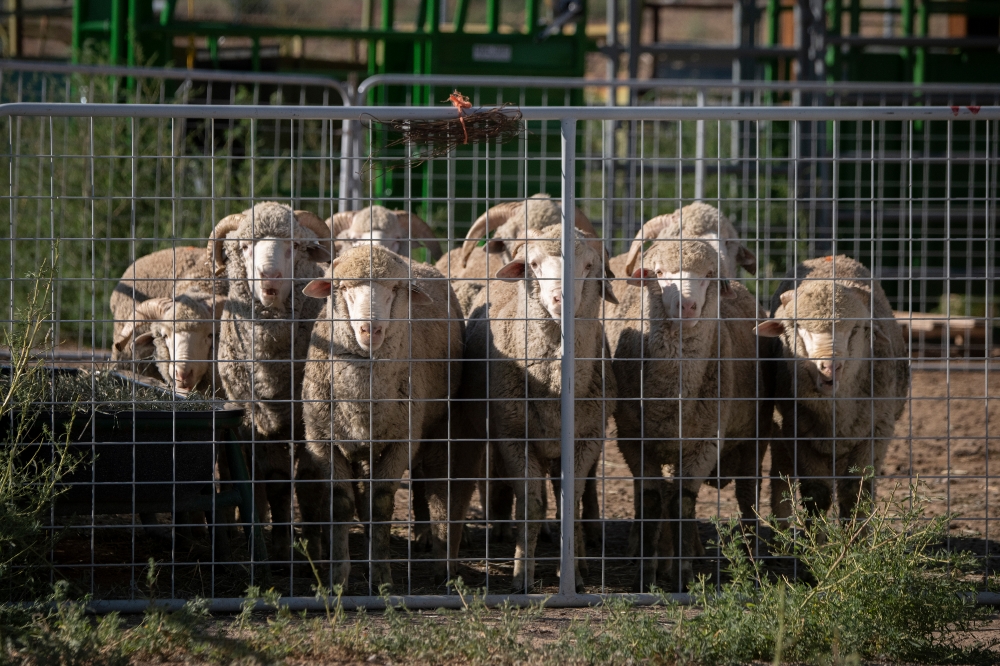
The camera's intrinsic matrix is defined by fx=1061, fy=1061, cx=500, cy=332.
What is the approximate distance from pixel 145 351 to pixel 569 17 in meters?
6.03

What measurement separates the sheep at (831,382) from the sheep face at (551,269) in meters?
0.94

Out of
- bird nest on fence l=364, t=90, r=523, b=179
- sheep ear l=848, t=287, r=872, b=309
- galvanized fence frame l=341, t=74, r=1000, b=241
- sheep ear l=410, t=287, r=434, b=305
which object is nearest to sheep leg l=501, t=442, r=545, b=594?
sheep ear l=410, t=287, r=434, b=305

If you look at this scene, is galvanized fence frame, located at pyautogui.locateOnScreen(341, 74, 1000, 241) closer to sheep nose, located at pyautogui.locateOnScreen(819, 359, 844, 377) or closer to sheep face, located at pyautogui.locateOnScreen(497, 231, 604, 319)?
sheep face, located at pyautogui.locateOnScreen(497, 231, 604, 319)

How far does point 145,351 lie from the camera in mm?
5906

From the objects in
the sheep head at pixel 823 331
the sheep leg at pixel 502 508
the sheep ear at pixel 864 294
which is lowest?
the sheep leg at pixel 502 508

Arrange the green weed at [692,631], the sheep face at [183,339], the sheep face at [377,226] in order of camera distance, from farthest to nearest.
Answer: the sheep face at [377,226]
the sheep face at [183,339]
the green weed at [692,631]

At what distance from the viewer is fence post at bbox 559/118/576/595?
446 cm

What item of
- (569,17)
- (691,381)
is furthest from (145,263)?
(569,17)

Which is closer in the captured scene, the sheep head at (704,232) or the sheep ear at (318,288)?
the sheep ear at (318,288)

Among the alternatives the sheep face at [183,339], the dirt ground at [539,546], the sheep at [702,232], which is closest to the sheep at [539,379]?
the dirt ground at [539,546]

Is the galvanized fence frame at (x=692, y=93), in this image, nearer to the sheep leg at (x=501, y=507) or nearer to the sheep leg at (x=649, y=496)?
the sheep leg at (x=501, y=507)

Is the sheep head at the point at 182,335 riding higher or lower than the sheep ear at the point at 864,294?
lower

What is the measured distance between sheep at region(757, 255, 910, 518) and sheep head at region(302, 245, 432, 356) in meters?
1.77

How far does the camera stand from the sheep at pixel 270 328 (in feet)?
16.9
